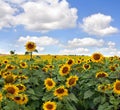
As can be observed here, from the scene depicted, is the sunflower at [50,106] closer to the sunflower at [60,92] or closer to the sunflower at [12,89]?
the sunflower at [60,92]

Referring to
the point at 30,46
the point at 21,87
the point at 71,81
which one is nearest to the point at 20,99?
the point at 21,87

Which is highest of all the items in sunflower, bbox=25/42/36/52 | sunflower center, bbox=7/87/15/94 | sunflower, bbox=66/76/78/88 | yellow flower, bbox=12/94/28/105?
sunflower, bbox=25/42/36/52

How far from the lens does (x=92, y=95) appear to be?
7754mm

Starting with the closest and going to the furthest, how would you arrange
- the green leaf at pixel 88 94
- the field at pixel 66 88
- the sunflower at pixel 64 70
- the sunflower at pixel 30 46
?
the field at pixel 66 88
the green leaf at pixel 88 94
the sunflower at pixel 64 70
the sunflower at pixel 30 46

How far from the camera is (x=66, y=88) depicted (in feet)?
26.4

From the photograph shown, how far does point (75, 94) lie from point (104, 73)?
2.42 ft

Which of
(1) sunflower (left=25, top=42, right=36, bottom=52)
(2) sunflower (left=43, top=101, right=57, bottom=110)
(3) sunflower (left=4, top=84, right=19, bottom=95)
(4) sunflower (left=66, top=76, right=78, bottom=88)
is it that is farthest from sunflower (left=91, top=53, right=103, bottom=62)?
(3) sunflower (left=4, top=84, right=19, bottom=95)

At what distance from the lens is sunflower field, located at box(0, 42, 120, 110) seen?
7278mm

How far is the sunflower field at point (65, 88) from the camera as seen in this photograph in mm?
7278

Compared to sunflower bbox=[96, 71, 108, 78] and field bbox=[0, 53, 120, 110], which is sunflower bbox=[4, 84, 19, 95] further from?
sunflower bbox=[96, 71, 108, 78]

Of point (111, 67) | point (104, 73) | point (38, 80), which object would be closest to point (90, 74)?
point (104, 73)

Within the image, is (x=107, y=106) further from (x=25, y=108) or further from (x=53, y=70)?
(x=53, y=70)

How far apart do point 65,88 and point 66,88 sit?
0.19 feet

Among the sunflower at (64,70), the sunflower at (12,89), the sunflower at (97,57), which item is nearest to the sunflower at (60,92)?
the sunflower at (12,89)
